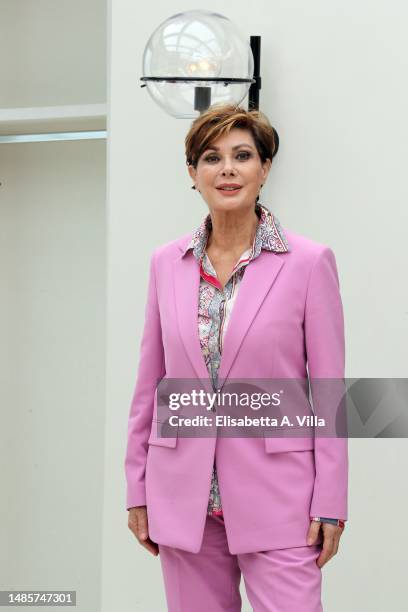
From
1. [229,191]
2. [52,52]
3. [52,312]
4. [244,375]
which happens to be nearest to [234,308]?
[244,375]

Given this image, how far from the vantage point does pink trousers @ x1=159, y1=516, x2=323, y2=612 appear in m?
2.42

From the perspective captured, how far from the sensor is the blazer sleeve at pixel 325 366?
245cm

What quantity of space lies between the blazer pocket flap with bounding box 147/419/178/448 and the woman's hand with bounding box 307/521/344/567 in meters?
0.35

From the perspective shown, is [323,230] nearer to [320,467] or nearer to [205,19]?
[205,19]

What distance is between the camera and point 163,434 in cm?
257

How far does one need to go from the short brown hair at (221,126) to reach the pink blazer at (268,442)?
0.26 m

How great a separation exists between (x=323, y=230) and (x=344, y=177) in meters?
0.17

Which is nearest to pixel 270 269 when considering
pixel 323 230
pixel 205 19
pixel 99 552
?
pixel 205 19

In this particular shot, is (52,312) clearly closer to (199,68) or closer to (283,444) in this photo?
(199,68)

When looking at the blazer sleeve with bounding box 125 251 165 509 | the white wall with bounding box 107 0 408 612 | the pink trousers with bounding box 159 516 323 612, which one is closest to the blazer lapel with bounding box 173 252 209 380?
the blazer sleeve with bounding box 125 251 165 509

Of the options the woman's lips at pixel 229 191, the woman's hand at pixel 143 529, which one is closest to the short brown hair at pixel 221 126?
the woman's lips at pixel 229 191

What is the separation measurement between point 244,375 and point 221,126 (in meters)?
0.55

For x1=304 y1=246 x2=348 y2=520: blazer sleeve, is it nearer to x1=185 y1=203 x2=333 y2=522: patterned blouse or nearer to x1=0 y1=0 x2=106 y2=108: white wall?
A: x1=185 y1=203 x2=333 y2=522: patterned blouse

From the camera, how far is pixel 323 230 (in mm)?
3438
